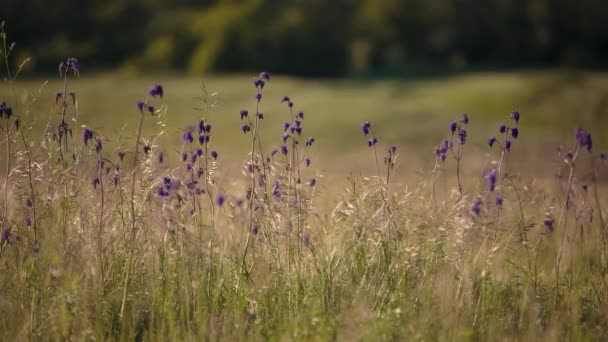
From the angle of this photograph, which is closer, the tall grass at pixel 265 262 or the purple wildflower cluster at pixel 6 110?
the tall grass at pixel 265 262

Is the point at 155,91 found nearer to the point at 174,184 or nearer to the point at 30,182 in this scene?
the point at 174,184

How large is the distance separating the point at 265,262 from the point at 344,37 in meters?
63.7

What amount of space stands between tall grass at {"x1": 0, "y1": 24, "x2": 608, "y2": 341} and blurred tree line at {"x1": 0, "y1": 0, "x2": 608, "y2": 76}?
58.3 m

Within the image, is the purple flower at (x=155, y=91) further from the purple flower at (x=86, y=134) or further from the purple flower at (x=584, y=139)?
the purple flower at (x=584, y=139)

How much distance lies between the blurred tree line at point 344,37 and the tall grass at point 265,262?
58.3 meters

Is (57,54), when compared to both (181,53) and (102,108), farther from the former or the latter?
(102,108)

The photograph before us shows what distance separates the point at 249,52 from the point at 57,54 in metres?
18.2

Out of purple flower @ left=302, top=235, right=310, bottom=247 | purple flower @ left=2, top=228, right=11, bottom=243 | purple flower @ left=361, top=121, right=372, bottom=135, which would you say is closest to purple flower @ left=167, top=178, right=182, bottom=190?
purple flower @ left=302, top=235, right=310, bottom=247

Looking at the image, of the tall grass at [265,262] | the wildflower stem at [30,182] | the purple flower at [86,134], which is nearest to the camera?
the tall grass at [265,262]

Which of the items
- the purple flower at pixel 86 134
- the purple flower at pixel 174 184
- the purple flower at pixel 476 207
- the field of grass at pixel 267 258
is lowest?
the field of grass at pixel 267 258

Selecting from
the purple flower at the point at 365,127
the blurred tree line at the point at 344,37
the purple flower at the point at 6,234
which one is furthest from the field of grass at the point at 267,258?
the blurred tree line at the point at 344,37

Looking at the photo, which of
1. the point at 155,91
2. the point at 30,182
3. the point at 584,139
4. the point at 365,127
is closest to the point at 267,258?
the point at 365,127

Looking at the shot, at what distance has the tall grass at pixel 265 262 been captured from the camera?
412cm

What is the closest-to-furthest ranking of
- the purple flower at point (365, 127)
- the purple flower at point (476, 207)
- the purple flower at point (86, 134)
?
1. the purple flower at point (476, 207)
2. the purple flower at point (86, 134)
3. the purple flower at point (365, 127)
